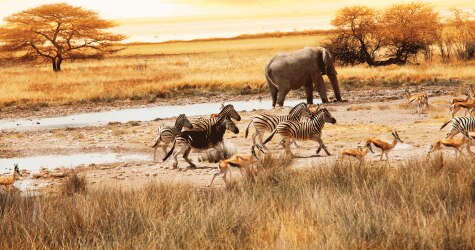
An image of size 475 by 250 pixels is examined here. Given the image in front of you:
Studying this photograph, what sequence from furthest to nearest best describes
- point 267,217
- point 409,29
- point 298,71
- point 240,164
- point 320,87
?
point 409,29, point 320,87, point 298,71, point 240,164, point 267,217

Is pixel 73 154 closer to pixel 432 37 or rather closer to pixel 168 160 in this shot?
pixel 168 160

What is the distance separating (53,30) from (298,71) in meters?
39.8

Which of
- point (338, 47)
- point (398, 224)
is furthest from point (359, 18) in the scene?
point (398, 224)

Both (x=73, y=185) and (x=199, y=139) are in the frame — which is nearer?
(x=73, y=185)

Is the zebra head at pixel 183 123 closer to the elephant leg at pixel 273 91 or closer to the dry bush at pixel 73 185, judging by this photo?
the dry bush at pixel 73 185

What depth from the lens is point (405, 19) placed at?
40594mm

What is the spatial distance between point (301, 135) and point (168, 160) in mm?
2531

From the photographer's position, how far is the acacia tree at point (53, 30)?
58500 mm

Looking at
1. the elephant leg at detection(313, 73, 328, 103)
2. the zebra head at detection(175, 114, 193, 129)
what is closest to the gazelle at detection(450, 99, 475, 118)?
the zebra head at detection(175, 114, 193, 129)

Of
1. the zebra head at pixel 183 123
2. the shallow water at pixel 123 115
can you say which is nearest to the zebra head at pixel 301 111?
the zebra head at pixel 183 123

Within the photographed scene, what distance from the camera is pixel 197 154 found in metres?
14.0

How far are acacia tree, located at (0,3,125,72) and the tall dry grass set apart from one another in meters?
51.7

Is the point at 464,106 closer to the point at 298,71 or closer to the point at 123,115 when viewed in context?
the point at 298,71

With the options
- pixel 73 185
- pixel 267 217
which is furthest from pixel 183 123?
pixel 267 217
